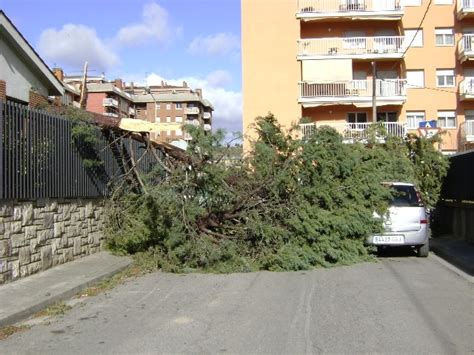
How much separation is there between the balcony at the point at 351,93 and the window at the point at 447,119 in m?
3.78

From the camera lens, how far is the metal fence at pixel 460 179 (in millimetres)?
15742

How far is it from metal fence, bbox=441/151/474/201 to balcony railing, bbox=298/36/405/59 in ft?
74.8

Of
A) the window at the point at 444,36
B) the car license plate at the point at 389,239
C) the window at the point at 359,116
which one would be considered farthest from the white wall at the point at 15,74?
the window at the point at 444,36

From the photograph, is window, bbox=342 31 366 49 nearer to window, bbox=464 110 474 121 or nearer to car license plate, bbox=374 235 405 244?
window, bbox=464 110 474 121

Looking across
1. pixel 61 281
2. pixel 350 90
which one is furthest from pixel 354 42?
pixel 61 281

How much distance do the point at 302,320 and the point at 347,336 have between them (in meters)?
0.94

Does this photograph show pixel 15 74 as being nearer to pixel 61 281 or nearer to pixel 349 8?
pixel 61 281

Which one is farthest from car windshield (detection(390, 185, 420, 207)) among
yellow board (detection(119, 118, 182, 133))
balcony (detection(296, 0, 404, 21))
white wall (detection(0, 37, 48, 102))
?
balcony (detection(296, 0, 404, 21))

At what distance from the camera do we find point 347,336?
6.57 m

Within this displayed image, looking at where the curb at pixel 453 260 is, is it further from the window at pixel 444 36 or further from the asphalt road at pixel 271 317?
the window at pixel 444 36

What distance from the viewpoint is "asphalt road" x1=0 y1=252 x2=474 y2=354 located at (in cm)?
628

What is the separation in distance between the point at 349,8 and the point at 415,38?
5.25 metres

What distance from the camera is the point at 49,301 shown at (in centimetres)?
854

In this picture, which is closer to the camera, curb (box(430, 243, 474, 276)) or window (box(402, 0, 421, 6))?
curb (box(430, 243, 474, 276))
